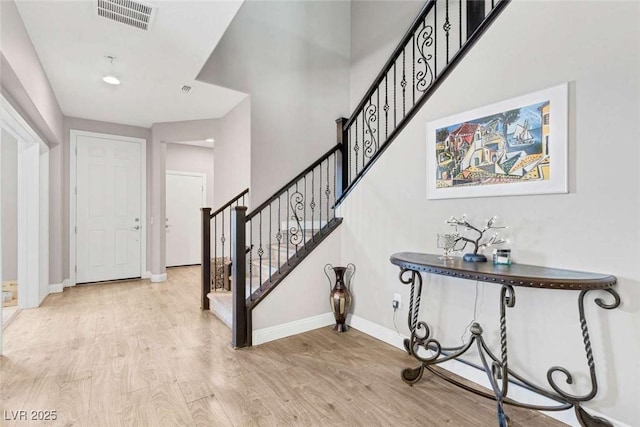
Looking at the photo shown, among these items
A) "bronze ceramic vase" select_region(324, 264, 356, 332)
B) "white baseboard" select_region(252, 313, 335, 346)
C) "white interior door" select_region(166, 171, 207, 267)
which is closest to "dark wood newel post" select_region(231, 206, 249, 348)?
"white baseboard" select_region(252, 313, 335, 346)

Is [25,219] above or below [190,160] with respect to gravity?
below

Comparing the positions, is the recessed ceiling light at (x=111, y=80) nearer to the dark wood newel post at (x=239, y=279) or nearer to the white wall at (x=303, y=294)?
the dark wood newel post at (x=239, y=279)

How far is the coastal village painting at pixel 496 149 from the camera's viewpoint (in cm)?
191

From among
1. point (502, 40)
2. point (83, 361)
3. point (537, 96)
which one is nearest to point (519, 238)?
point (537, 96)

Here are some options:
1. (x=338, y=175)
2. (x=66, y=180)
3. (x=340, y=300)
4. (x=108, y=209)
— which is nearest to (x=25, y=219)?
(x=66, y=180)

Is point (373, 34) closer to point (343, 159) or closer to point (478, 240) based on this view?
point (343, 159)

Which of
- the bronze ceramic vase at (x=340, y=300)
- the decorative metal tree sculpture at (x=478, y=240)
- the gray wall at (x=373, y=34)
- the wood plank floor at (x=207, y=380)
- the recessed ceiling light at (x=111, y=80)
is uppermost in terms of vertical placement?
the gray wall at (x=373, y=34)

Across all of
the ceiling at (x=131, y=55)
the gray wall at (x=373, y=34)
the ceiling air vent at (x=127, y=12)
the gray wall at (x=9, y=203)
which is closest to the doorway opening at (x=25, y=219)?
the gray wall at (x=9, y=203)

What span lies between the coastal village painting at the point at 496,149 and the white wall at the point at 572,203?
13 cm

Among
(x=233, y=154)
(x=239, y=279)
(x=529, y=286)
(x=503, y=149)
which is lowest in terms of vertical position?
(x=239, y=279)

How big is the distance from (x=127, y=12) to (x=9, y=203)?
3633 millimetres

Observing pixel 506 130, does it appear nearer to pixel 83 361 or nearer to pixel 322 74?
pixel 322 74

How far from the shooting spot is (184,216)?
6965mm

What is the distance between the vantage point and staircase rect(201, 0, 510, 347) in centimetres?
277
